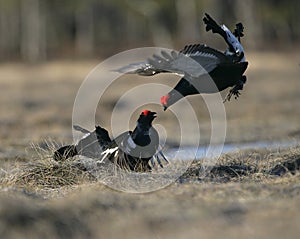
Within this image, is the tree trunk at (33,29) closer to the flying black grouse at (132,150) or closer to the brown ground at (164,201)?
the brown ground at (164,201)

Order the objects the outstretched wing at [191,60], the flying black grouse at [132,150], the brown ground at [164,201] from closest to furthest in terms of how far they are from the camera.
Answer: the brown ground at [164,201] → the flying black grouse at [132,150] → the outstretched wing at [191,60]

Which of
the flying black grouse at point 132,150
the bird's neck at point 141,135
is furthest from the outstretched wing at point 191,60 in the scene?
the bird's neck at point 141,135

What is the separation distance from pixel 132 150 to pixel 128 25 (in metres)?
57.0

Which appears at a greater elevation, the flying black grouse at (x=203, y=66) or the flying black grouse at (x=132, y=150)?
the flying black grouse at (x=203, y=66)

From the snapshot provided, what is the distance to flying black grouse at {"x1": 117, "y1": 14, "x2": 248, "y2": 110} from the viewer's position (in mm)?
8234

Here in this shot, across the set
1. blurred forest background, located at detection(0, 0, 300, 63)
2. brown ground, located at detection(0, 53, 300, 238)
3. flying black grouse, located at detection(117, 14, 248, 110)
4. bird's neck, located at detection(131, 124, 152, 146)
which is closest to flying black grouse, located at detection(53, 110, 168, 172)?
bird's neck, located at detection(131, 124, 152, 146)

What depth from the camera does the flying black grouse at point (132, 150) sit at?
7879 mm

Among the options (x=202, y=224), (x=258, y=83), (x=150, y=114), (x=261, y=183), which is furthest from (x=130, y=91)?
(x=202, y=224)

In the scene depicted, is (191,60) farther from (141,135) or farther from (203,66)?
(141,135)

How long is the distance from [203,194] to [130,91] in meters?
19.3

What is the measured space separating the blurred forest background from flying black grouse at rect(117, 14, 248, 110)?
30.7 m

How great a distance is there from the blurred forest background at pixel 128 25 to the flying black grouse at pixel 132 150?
31170mm

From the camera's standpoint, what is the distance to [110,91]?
2506 cm

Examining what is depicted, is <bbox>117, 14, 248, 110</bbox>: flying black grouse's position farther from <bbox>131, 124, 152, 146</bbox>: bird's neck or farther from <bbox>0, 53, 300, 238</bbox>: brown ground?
<bbox>0, 53, 300, 238</bbox>: brown ground
